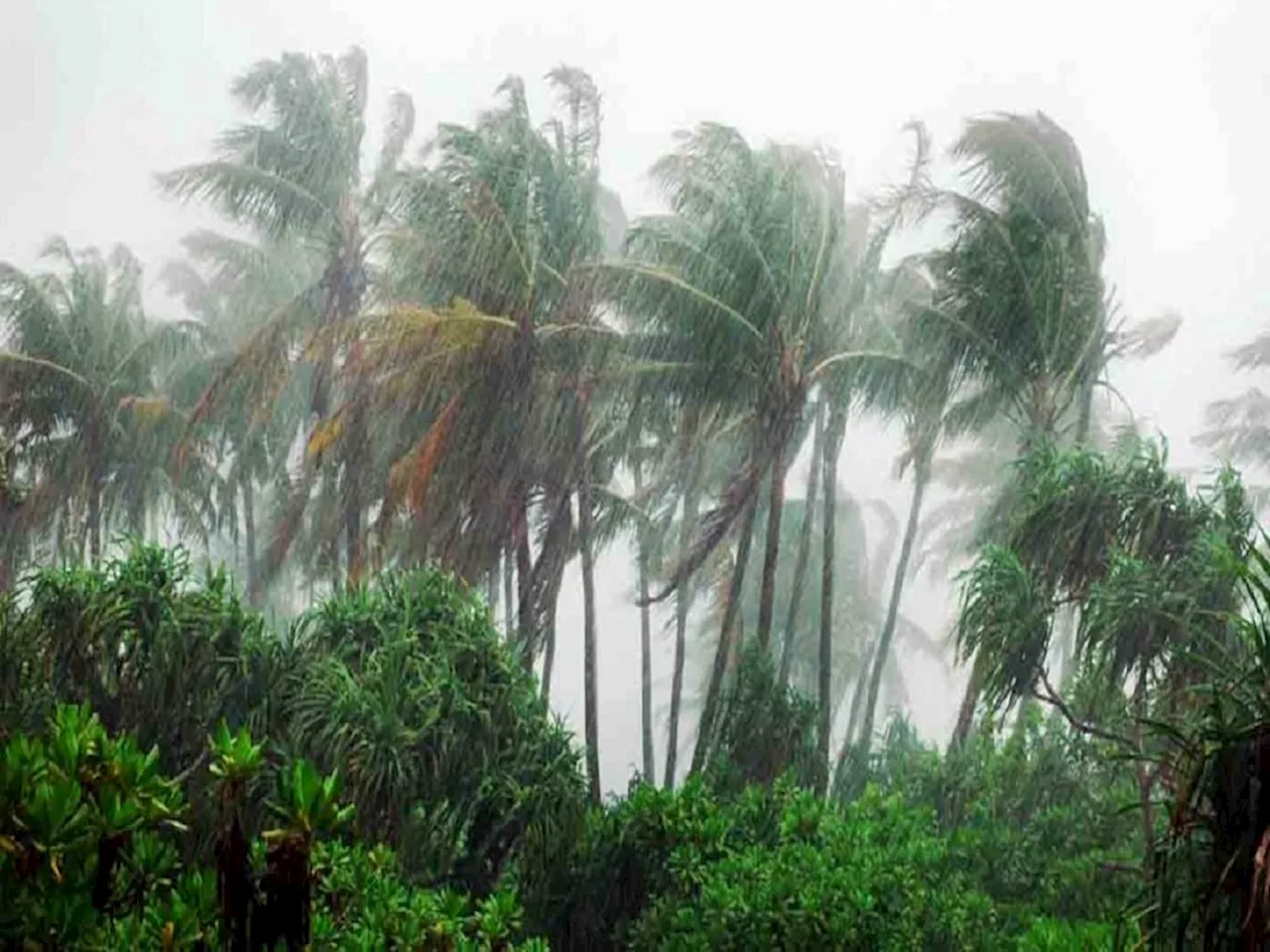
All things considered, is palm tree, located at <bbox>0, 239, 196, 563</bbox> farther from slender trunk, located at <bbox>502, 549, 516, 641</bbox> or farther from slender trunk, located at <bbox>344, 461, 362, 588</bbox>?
slender trunk, located at <bbox>502, 549, 516, 641</bbox>

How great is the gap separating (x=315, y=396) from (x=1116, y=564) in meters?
7.21

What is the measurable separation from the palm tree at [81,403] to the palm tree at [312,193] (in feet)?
5.10

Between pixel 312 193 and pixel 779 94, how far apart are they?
1514 centimetres

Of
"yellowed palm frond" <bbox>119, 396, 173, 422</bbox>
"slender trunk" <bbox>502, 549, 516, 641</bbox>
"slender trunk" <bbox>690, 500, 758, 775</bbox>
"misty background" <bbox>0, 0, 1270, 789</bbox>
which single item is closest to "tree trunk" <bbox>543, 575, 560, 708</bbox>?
"slender trunk" <bbox>502, 549, 516, 641</bbox>

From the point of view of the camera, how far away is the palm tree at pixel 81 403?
11000mm

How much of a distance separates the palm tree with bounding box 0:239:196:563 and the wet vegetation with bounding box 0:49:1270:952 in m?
0.04

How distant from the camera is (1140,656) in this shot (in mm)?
6727

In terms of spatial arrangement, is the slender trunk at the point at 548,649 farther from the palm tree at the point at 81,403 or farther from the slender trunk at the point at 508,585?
→ the palm tree at the point at 81,403

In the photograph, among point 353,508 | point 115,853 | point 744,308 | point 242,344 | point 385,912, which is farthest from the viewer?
point 242,344

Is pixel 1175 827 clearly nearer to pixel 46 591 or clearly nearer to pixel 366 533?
pixel 46 591

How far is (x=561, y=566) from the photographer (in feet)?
33.1

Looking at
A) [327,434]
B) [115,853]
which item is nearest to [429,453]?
[327,434]

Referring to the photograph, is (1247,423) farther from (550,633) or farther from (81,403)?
(81,403)

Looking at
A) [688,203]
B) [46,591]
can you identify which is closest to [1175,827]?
[46,591]
